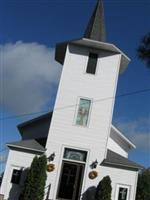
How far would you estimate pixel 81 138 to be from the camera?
56.3ft

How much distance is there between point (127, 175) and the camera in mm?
16797

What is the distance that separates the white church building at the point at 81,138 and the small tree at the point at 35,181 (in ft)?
2.58

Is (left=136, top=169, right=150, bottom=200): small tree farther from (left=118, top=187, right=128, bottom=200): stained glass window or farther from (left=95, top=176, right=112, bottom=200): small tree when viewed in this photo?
(left=95, top=176, right=112, bottom=200): small tree

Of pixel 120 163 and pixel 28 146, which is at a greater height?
pixel 28 146

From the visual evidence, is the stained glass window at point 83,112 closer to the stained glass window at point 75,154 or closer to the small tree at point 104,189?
the stained glass window at point 75,154

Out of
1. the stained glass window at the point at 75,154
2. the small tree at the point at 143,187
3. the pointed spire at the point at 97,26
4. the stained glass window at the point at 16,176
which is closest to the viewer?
the stained glass window at the point at 16,176

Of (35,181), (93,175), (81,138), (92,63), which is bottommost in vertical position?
(35,181)

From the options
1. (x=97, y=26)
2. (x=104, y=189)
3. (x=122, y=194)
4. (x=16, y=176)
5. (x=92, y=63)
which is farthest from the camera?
(x=97, y=26)

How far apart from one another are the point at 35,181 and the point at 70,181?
208cm

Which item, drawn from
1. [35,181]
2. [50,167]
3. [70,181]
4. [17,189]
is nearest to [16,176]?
[17,189]

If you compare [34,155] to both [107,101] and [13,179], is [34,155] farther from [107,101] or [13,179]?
[107,101]

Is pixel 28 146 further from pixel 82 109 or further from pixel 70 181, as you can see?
pixel 82 109

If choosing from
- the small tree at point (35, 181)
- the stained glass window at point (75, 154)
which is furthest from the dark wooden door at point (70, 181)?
the small tree at point (35, 181)

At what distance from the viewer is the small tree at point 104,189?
606 inches
